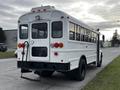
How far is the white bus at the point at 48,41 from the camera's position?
8703 mm

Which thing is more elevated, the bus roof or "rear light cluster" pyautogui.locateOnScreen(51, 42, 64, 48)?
the bus roof

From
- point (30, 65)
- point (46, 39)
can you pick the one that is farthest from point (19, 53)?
point (46, 39)

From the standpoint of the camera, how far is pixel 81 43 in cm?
1049

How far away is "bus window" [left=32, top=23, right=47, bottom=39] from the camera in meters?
9.10

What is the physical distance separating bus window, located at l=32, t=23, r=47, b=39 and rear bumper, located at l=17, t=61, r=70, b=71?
1057 mm

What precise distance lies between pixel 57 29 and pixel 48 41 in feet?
1.91

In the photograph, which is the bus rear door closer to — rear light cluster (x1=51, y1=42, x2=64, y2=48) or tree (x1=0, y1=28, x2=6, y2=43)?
rear light cluster (x1=51, y1=42, x2=64, y2=48)

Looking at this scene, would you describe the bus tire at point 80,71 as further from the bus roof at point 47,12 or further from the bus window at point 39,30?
the bus window at point 39,30

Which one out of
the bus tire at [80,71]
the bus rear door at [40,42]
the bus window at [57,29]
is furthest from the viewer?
the bus tire at [80,71]

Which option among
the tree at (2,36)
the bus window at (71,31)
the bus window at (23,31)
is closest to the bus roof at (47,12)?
the bus window at (71,31)

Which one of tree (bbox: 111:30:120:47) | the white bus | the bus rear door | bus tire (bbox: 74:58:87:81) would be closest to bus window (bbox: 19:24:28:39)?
the white bus

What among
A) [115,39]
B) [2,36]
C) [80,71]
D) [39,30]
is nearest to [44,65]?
[39,30]

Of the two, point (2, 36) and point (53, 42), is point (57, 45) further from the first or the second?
point (2, 36)

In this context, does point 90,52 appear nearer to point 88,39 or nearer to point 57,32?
point 88,39
